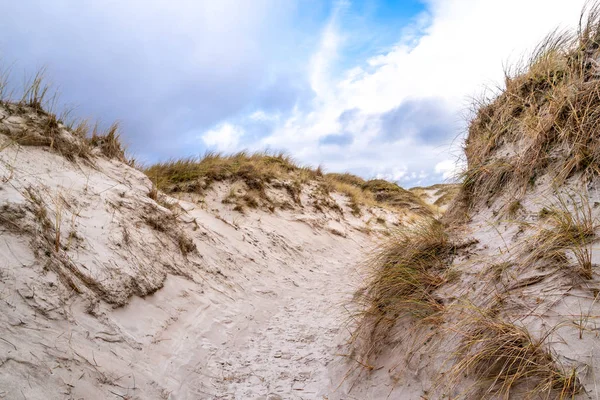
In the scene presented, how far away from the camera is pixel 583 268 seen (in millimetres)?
2307

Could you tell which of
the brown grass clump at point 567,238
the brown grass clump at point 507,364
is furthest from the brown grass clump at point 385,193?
the brown grass clump at point 507,364

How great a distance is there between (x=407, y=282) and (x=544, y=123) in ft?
7.26

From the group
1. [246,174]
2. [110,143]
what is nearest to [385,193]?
[246,174]

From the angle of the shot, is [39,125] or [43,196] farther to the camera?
[39,125]

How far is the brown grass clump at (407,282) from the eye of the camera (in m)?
3.25

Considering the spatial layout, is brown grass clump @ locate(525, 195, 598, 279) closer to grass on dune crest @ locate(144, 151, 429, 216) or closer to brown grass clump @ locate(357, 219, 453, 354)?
brown grass clump @ locate(357, 219, 453, 354)

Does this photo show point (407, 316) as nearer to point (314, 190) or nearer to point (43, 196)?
point (43, 196)

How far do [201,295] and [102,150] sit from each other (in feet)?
11.6

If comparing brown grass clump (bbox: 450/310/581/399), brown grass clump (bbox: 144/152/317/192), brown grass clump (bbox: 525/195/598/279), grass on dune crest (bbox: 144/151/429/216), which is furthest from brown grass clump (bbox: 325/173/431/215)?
brown grass clump (bbox: 450/310/581/399)

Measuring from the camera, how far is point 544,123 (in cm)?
374

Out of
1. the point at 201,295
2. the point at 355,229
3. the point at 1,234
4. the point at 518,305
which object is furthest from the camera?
the point at 355,229

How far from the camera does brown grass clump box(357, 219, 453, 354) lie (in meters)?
3.25

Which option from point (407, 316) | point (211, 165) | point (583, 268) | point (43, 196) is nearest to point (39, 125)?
point (43, 196)

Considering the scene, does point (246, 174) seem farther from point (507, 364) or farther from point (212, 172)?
point (507, 364)
